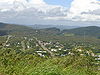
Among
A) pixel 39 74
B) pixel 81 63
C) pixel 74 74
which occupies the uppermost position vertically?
pixel 39 74

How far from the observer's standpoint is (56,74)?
33.4 m

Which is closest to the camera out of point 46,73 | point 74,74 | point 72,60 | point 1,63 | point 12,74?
point 46,73

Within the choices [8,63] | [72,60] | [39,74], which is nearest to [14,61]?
[8,63]

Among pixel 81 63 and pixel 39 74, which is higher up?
pixel 39 74

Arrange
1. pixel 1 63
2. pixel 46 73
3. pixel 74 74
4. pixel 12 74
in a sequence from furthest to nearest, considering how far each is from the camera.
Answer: pixel 1 63 → pixel 12 74 → pixel 74 74 → pixel 46 73

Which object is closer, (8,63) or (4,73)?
(4,73)

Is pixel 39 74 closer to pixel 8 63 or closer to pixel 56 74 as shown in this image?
pixel 56 74

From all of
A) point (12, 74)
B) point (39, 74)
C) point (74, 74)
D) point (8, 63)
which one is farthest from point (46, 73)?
point (8, 63)

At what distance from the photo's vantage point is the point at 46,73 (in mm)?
33250

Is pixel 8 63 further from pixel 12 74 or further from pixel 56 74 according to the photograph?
pixel 56 74

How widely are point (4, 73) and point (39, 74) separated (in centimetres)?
2897

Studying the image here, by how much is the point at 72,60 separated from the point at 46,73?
5402cm

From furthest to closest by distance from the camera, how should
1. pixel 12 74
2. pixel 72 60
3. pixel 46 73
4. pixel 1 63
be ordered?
pixel 72 60, pixel 1 63, pixel 12 74, pixel 46 73

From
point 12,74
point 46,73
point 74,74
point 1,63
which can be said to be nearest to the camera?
point 46,73
